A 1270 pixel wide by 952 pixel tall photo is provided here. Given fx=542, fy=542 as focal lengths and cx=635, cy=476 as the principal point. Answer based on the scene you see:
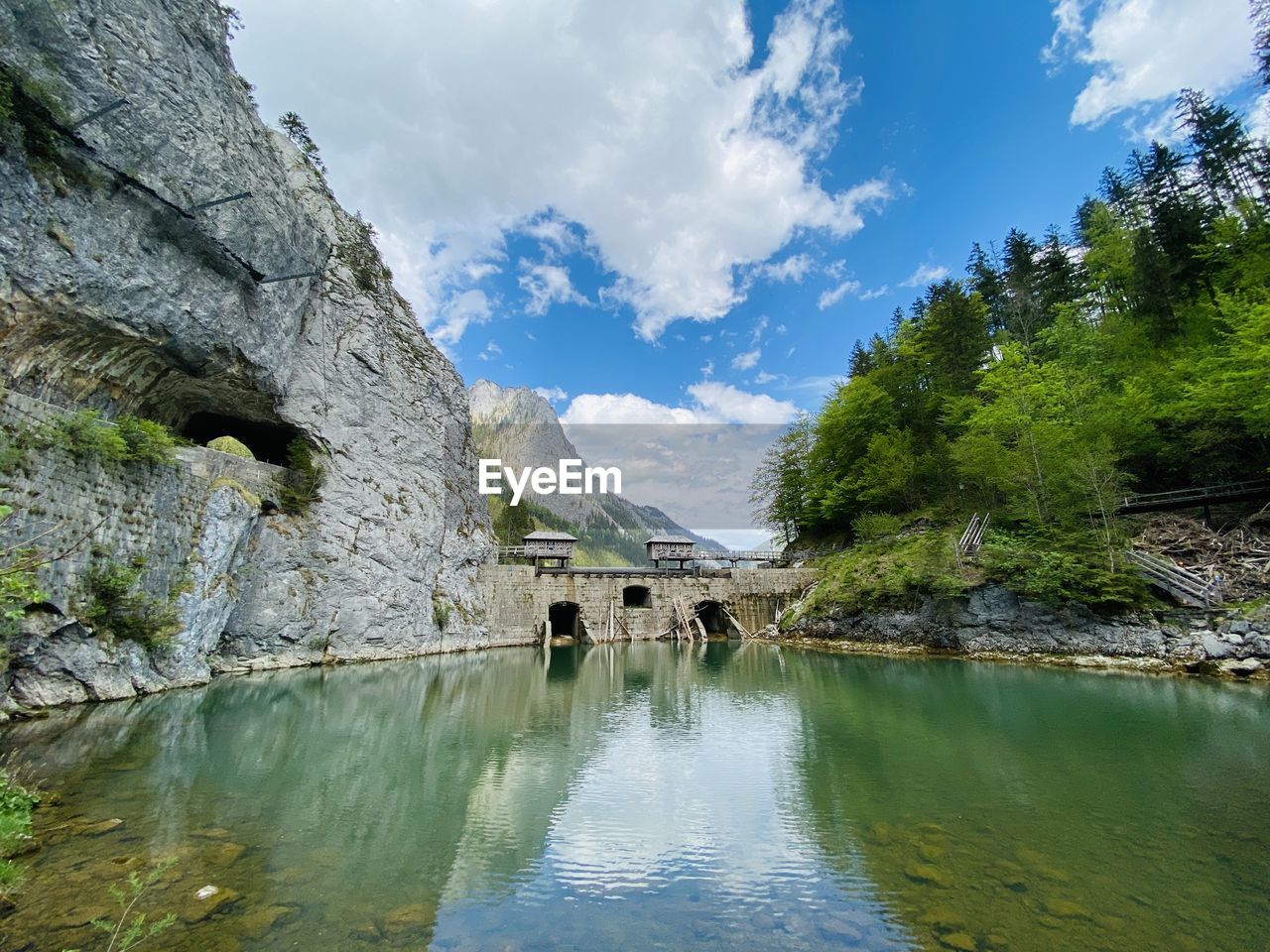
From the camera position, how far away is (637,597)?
132 ft

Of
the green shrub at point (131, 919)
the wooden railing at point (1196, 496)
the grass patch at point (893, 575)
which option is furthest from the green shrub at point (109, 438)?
the wooden railing at point (1196, 496)

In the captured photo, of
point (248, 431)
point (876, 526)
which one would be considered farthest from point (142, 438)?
point (876, 526)

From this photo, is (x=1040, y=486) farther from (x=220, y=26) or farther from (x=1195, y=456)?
(x=220, y=26)

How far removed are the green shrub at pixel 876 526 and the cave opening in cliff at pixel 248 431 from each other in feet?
100

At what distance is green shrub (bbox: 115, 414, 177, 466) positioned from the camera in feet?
45.0

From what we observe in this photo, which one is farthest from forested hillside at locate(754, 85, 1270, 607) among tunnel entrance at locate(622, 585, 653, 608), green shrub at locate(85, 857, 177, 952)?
green shrub at locate(85, 857, 177, 952)

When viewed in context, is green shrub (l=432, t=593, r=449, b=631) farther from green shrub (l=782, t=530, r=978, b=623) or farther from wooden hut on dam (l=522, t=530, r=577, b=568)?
green shrub (l=782, t=530, r=978, b=623)

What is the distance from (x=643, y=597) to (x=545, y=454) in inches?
5572

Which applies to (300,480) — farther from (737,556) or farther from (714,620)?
(714,620)

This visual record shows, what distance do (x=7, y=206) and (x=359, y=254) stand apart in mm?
17336

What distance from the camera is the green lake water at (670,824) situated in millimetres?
4785

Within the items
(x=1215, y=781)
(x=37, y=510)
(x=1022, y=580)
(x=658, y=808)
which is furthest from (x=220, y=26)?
(x=1022, y=580)

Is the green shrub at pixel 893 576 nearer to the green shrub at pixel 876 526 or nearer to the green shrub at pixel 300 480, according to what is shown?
the green shrub at pixel 876 526

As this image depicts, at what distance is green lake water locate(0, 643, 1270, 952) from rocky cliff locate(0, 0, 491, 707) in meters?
3.91
